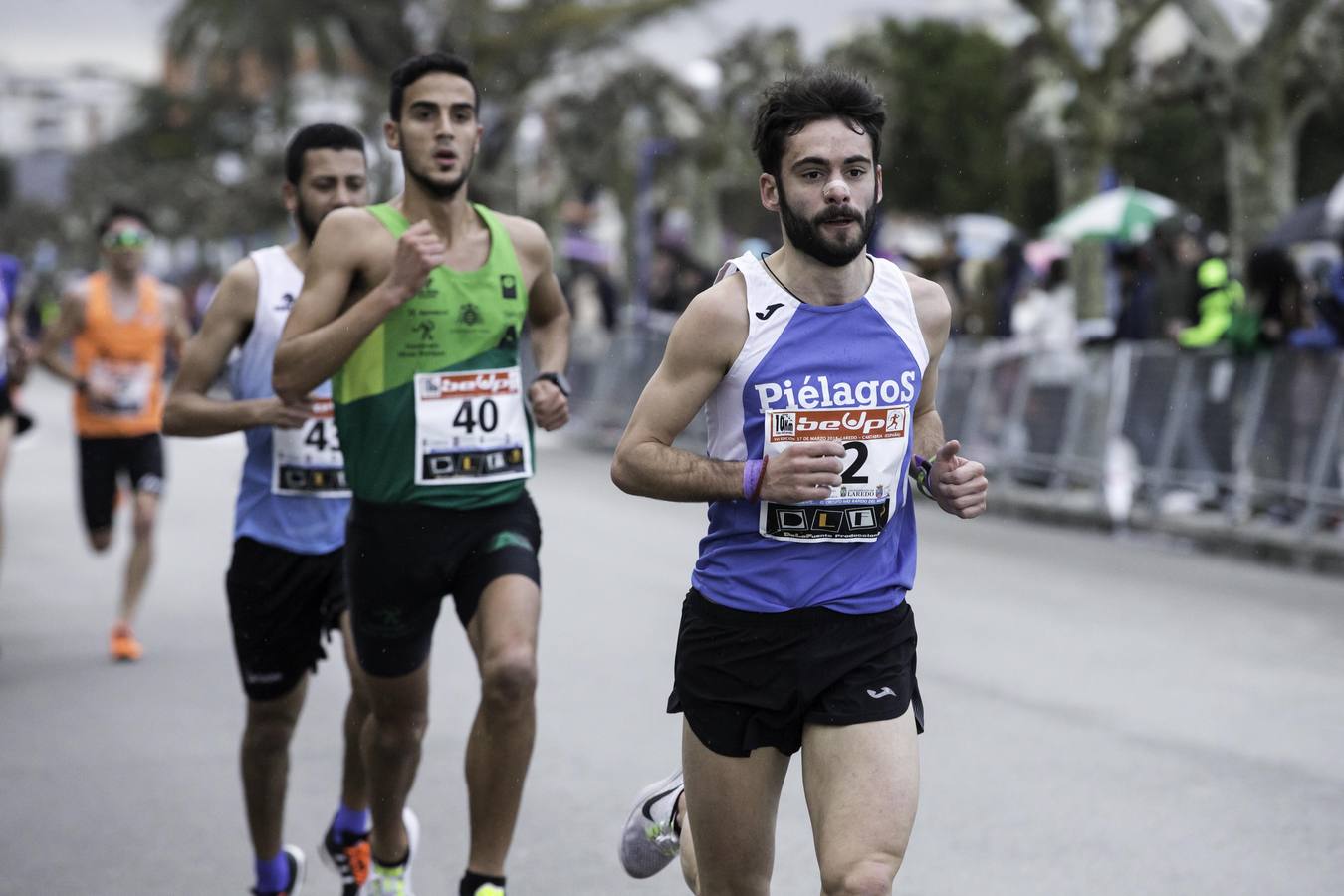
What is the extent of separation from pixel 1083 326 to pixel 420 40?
15.0 metres

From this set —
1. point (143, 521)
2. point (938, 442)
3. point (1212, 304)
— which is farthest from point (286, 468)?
point (1212, 304)

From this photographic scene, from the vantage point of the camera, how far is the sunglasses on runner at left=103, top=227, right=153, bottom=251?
30.4 feet

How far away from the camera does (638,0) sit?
30.6 m

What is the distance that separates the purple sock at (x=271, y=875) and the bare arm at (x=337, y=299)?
1254 mm

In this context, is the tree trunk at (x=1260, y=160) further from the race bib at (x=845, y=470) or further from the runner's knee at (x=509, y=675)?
the race bib at (x=845, y=470)

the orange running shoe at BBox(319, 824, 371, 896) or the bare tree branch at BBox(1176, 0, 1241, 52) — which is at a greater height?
the bare tree branch at BBox(1176, 0, 1241, 52)

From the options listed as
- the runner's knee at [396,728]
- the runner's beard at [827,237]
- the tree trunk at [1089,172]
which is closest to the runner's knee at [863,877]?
the runner's beard at [827,237]

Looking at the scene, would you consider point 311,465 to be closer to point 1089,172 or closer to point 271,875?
point 271,875

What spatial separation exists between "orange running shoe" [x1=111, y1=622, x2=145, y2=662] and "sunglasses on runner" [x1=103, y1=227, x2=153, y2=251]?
1766mm

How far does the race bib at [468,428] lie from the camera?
4.91 metres

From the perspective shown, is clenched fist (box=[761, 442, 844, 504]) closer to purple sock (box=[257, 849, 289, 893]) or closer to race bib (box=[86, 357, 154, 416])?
purple sock (box=[257, 849, 289, 893])

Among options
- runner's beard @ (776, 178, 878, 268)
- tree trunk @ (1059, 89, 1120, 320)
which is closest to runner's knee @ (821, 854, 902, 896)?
runner's beard @ (776, 178, 878, 268)

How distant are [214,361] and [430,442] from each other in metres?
0.91

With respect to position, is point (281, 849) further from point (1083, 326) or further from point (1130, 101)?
point (1130, 101)
